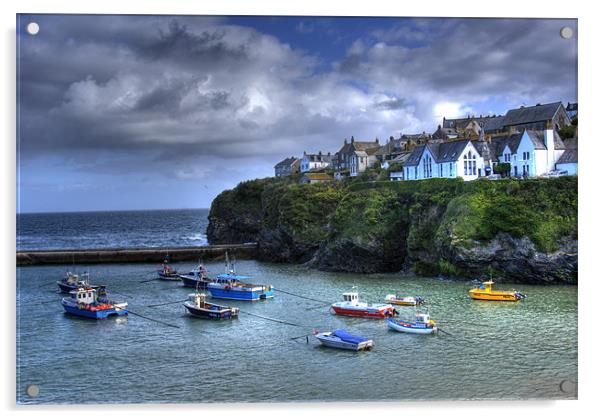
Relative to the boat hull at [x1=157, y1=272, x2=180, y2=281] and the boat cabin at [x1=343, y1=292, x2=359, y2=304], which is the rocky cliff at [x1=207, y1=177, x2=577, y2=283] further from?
the boat hull at [x1=157, y1=272, x2=180, y2=281]

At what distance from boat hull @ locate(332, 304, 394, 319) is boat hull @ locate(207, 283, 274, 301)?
15.3 feet

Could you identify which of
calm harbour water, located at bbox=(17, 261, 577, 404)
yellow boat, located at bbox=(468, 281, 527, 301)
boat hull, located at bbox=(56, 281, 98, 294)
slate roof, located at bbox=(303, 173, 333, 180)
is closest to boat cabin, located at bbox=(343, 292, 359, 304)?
calm harbour water, located at bbox=(17, 261, 577, 404)

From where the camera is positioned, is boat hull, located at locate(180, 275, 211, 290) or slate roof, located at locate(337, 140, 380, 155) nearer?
boat hull, located at locate(180, 275, 211, 290)

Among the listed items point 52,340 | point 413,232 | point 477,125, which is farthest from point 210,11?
point 477,125

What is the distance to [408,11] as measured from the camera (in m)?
12.2

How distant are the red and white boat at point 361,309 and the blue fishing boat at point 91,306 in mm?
8078

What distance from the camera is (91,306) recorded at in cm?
2227

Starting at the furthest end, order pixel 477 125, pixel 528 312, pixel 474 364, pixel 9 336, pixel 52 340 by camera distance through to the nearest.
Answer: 1. pixel 477 125
2. pixel 528 312
3. pixel 52 340
4. pixel 474 364
5. pixel 9 336

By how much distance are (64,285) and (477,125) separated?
3230cm

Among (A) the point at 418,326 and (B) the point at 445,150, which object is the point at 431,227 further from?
(A) the point at 418,326

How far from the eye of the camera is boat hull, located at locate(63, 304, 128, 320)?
72.4ft

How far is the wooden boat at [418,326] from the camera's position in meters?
18.8
